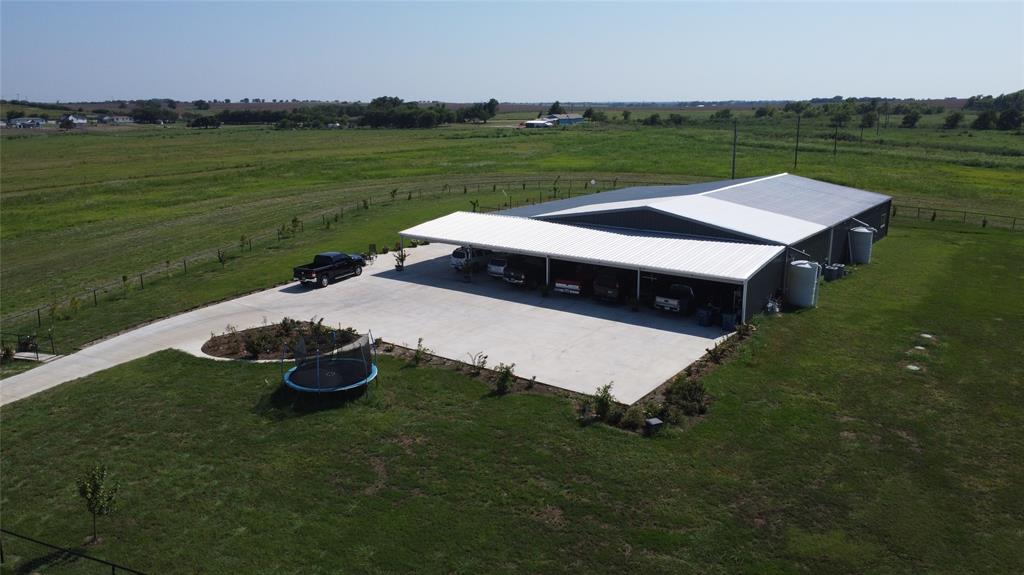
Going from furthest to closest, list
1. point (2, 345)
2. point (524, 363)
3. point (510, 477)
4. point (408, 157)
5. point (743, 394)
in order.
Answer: point (408, 157), point (2, 345), point (524, 363), point (743, 394), point (510, 477)

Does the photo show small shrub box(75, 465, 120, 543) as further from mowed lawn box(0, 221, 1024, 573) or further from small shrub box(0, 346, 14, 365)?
small shrub box(0, 346, 14, 365)

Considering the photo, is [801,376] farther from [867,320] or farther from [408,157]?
[408,157]


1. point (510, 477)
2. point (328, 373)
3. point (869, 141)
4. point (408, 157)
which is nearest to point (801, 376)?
point (510, 477)

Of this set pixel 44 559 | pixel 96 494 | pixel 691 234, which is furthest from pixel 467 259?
pixel 44 559

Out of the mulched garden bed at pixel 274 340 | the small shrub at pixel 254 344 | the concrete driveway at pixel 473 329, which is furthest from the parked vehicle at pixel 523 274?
the small shrub at pixel 254 344

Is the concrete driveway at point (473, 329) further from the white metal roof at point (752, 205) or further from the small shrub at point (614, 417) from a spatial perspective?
the white metal roof at point (752, 205)

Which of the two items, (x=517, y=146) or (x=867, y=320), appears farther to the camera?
(x=517, y=146)

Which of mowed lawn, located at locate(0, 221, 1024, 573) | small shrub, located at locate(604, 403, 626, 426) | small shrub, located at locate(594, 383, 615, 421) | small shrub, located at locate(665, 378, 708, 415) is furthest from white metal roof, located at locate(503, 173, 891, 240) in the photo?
small shrub, located at locate(604, 403, 626, 426)
